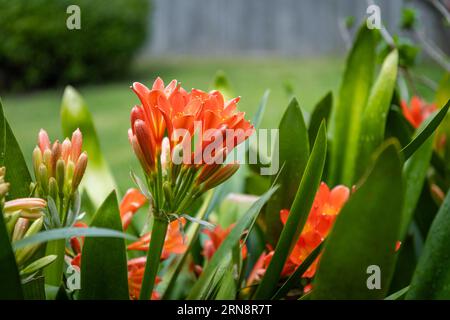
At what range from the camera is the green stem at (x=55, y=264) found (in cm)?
56

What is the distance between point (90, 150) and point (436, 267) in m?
0.51

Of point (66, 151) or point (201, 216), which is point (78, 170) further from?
point (201, 216)

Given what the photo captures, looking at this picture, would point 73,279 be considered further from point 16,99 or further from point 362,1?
point 362,1

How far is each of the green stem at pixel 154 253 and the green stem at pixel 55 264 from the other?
0.08m

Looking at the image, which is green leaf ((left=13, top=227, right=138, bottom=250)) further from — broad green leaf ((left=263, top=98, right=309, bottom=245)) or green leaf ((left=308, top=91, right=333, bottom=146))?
green leaf ((left=308, top=91, right=333, bottom=146))

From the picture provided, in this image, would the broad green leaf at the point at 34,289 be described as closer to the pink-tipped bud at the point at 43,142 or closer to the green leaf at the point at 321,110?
the pink-tipped bud at the point at 43,142

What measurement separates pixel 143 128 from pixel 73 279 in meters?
0.16

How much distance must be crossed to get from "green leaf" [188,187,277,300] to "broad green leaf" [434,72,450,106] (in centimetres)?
68

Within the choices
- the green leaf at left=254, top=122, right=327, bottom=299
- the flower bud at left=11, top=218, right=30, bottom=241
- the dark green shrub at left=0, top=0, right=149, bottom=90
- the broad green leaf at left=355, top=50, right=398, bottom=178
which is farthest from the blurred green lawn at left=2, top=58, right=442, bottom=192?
the flower bud at left=11, top=218, right=30, bottom=241

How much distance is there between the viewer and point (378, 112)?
80 centimetres

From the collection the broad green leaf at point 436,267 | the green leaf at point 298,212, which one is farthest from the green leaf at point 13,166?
the broad green leaf at point 436,267

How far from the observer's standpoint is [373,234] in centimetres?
47

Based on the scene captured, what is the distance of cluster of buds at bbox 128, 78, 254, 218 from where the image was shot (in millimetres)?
521
